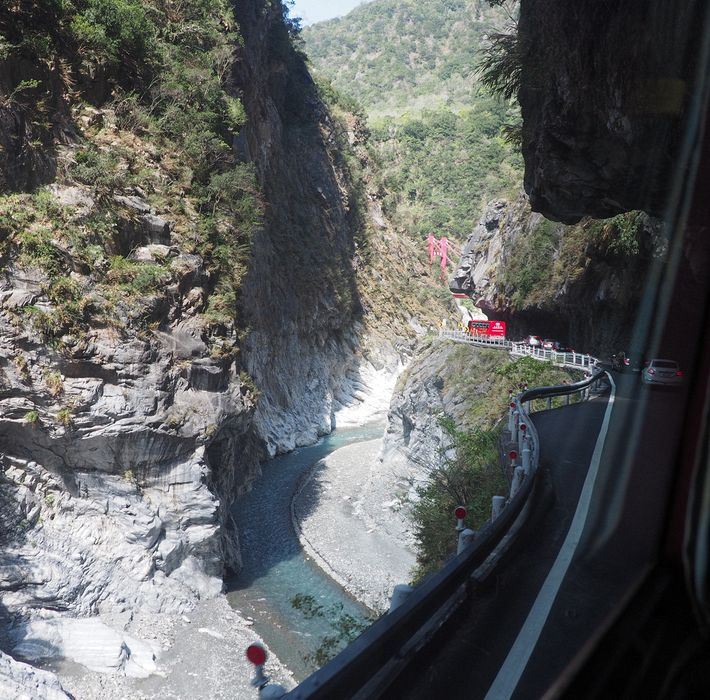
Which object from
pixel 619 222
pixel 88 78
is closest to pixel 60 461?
pixel 88 78

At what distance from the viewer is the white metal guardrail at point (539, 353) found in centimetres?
2286

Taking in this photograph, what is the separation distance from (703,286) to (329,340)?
160 ft

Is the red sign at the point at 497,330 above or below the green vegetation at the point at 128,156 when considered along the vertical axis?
below

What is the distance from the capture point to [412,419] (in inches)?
1189

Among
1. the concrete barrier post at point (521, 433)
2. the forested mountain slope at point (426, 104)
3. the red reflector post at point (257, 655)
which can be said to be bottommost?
the concrete barrier post at point (521, 433)

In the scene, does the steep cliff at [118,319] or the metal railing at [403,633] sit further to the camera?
the steep cliff at [118,319]

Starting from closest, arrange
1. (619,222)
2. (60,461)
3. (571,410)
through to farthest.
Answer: (571,410)
(60,461)
(619,222)

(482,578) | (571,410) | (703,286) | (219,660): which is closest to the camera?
(703,286)

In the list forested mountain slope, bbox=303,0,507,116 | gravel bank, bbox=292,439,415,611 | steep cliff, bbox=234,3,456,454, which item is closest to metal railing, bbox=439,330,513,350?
gravel bank, bbox=292,439,415,611

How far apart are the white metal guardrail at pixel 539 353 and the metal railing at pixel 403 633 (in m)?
18.2

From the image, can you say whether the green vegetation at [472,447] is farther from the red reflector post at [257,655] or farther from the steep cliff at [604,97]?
the red reflector post at [257,655]

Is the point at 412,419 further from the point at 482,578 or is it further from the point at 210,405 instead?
the point at 482,578

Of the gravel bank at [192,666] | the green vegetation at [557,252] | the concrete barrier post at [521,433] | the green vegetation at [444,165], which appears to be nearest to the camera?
the concrete barrier post at [521,433]

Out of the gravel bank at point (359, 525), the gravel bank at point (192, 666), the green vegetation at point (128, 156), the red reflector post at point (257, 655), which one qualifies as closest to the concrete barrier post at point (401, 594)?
the red reflector post at point (257, 655)
